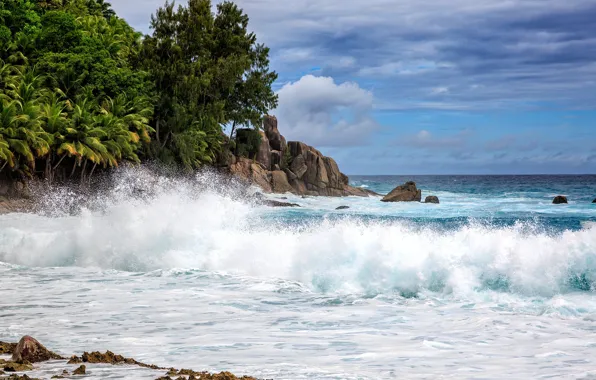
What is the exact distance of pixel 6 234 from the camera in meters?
18.0

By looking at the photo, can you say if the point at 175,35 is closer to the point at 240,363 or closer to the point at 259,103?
the point at 259,103

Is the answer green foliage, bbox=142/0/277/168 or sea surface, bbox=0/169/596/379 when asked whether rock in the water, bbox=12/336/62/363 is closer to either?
sea surface, bbox=0/169/596/379

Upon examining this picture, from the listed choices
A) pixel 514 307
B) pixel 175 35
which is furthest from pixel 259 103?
pixel 514 307

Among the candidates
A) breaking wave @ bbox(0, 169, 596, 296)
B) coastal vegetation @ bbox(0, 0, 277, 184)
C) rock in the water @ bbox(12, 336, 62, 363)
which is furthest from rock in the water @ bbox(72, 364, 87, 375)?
coastal vegetation @ bbox(0, 0, 277, 184)

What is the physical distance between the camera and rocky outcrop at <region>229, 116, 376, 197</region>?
56.8 m

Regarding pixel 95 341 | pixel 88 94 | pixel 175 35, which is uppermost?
pixel 175 35

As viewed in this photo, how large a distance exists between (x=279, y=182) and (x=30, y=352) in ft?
168

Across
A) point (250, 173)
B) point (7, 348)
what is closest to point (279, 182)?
point (250, 173)

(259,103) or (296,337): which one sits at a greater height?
(259,103)

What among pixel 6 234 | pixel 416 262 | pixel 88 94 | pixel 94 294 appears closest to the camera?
pixel 94 294

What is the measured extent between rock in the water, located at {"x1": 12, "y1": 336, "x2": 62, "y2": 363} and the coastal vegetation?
27.0 m

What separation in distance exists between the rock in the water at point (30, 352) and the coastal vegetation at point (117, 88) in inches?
1064

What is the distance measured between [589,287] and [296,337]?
6153 mm

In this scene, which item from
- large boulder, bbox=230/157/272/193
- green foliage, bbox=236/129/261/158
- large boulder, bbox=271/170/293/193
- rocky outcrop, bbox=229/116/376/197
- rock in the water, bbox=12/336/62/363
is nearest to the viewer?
rock in the water, bbox=12/336/62/363
